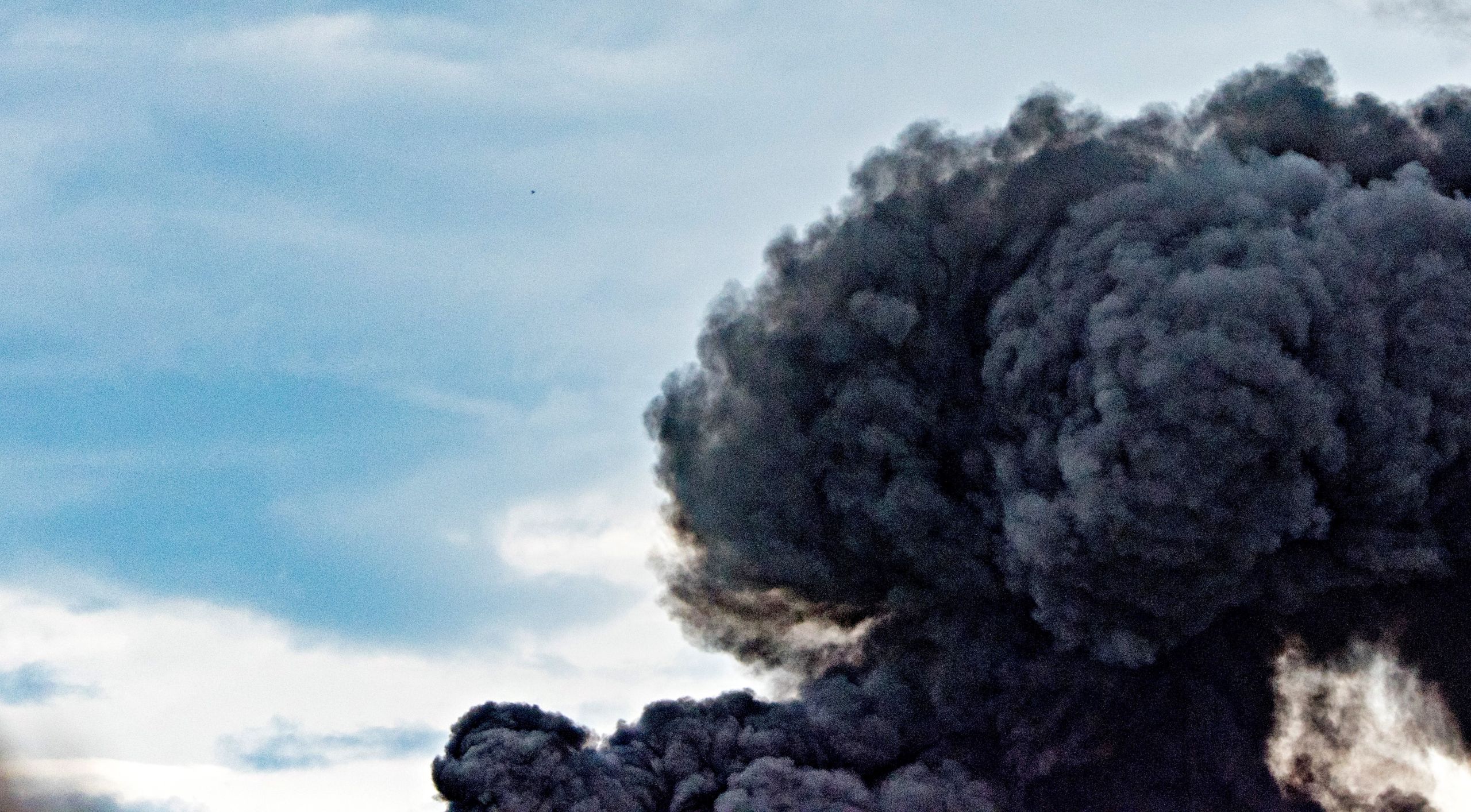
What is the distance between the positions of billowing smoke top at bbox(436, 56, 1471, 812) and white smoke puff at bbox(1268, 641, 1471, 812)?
29.5 inches

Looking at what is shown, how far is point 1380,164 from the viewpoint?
65875mm

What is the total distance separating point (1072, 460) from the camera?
198 ft

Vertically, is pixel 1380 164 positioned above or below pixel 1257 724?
above

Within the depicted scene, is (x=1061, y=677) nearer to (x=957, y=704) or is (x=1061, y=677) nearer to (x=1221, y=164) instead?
(x=957, y=704)

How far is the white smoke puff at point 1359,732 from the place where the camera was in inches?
2549

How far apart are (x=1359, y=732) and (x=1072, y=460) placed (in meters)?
12.9

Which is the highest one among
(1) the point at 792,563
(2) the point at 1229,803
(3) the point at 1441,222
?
(3) the point at 1441,222

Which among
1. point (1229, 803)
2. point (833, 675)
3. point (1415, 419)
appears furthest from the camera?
point (833, 675)

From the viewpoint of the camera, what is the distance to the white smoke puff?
6475 centimetres

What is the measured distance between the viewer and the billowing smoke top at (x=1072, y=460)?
60.6 m

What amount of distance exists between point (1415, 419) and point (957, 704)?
1528 cm

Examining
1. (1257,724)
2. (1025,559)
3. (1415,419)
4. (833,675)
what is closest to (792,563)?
(833,675)

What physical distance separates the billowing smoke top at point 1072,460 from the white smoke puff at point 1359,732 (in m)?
0.75

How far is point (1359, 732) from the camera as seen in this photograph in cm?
6550
